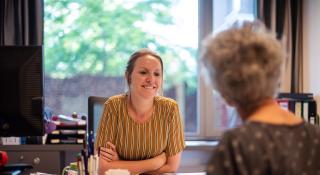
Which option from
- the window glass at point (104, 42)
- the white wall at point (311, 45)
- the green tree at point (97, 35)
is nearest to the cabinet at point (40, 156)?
the window glass at point (104, 42)

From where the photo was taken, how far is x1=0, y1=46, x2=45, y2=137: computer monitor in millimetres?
1492

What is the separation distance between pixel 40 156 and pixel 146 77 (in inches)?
35.1

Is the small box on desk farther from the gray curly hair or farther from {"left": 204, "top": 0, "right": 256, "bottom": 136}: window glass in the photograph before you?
the gray curly hair

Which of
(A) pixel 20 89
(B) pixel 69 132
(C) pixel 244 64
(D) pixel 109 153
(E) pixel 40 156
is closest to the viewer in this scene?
(C) pixel 244 64

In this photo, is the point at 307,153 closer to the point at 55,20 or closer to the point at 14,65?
the point at 14,65

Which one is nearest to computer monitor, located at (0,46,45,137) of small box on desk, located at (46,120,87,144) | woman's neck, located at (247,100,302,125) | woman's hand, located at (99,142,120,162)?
woman's hand, located at (99,142,120,162)

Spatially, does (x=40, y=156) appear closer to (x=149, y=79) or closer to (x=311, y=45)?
(x=149, y=79)

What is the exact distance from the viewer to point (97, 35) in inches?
139

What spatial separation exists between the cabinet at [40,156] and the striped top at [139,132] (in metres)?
0.56

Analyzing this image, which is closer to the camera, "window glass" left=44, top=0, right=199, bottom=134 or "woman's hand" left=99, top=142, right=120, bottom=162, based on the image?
"woman's hand" left=99, top=142, right=120, bottom=162

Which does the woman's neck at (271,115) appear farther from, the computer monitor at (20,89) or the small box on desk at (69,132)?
the small box on desk at (69,132)

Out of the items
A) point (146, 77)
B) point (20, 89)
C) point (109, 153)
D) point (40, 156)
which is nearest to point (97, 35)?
point (40, 156)

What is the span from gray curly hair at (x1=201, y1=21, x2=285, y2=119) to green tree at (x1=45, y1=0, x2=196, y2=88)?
2.57 meters

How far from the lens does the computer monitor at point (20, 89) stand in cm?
149
